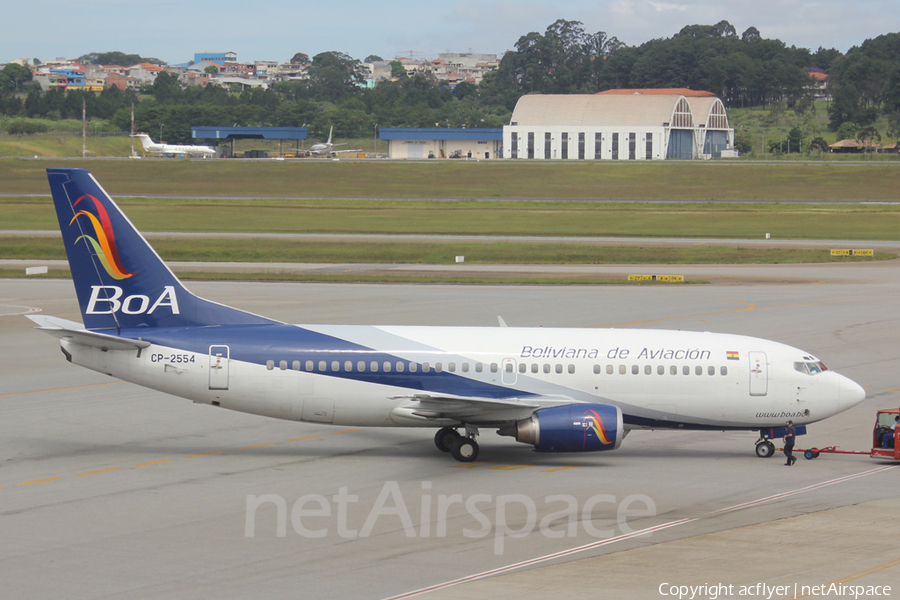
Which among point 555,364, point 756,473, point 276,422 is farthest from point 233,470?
point 756,473

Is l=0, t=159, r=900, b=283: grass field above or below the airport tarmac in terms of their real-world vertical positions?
above

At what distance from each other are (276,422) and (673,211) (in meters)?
91.7

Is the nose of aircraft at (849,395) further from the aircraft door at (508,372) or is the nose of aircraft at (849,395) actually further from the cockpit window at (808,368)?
the aircraft door at (508,372)

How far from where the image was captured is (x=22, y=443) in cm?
2917

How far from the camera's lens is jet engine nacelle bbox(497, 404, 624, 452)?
86.2 feet

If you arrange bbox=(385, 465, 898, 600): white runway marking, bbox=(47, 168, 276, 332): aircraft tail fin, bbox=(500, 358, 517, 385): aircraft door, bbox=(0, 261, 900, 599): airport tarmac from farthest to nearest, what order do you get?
1. bbox=(47, 168, 276, 332): aircraft tail fin
2. bbox=(500, 358, 517, 385): aircraft door
3. bbox=(0, 261, 900, 599): airport tarmac
4. bbox=(385, 465, 898, 600): white runway marking

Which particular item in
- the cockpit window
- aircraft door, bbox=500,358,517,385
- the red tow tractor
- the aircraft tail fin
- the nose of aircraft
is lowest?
the red tow tractor

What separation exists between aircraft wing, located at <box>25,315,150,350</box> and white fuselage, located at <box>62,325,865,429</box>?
230 mm

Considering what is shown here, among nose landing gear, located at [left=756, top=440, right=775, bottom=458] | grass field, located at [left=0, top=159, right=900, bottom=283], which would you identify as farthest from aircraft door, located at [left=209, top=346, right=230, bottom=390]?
grass field, located at [left=0, top=159, right=900, bottom=283]

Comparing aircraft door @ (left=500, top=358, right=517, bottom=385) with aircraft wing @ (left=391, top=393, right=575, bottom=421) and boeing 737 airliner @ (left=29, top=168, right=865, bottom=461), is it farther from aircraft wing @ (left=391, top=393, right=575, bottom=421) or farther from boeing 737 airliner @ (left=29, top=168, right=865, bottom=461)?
aircraft wing @ (left=391, top=393, right=575, bottom=421)

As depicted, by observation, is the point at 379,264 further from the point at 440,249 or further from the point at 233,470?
the point at 233,470

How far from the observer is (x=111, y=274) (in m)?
28.2

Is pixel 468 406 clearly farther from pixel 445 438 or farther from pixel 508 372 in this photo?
pixel 445 438

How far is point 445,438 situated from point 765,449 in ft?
29.6
